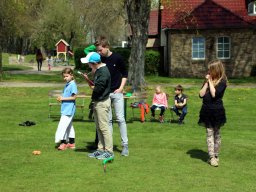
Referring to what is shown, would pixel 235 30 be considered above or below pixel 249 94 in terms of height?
above

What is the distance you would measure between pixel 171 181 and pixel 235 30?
28.3m

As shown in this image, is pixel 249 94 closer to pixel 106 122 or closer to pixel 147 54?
pixel 147 54

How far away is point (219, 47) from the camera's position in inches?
1368

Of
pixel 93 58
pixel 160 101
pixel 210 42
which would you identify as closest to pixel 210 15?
pixel 210 42

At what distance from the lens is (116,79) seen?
31.2ft

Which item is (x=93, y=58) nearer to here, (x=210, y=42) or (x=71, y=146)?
(x=71, y=146)

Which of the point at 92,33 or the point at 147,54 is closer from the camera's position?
the point at 147,54

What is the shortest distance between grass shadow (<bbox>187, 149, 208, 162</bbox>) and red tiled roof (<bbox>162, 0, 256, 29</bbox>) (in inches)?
959

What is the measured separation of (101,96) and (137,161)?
136 cm

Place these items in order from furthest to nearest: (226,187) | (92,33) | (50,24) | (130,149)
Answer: (92,33) → (50,24) → (130,149) → (226,187)

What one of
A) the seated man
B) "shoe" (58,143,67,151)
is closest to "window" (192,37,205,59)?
the seated man

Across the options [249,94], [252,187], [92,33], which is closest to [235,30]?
[249,94]

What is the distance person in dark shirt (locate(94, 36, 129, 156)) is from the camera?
9.27 meters

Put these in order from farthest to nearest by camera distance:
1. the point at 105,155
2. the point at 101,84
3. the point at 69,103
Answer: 1. the point at 69,103
2. the point at 105,155
3. the point at 101,84
